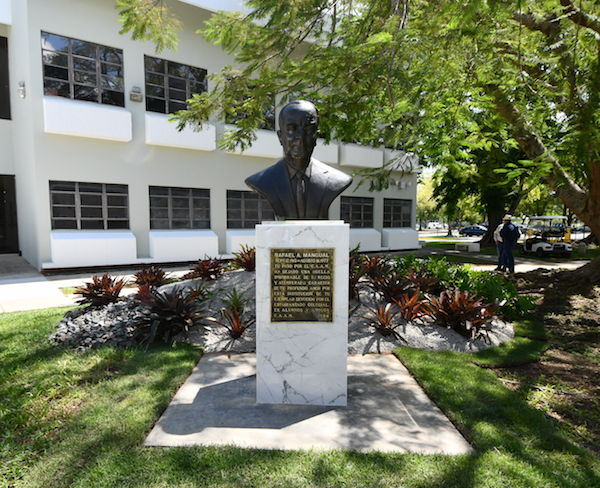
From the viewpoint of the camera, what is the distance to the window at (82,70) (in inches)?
456

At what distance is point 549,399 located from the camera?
4211 mm

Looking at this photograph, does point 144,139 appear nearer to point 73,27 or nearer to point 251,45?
point 73,27

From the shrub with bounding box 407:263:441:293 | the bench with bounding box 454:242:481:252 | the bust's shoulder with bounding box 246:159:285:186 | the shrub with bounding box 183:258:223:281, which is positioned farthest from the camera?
the bench with bounding box 454:242:481:252

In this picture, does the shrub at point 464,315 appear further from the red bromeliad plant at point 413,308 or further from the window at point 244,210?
the window at point 244,210

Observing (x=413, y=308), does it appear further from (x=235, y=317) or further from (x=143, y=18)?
(x=143, y=18)

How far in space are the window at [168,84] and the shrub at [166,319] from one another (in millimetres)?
9879

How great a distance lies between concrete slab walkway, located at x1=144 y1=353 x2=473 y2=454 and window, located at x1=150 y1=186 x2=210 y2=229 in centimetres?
1029

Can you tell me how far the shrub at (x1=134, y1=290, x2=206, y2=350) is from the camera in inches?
221

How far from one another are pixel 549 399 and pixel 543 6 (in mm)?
6013

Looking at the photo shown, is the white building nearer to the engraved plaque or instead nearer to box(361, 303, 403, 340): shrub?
box(361, 303, 403, 340): shrub

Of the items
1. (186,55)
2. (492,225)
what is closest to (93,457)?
(186,55)

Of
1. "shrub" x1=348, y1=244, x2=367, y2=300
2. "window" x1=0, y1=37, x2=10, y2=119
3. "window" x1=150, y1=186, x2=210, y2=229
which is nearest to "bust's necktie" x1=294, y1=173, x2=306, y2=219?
"shrub" x1=348, y1=244, x2=367, y2=300

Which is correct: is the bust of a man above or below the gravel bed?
above

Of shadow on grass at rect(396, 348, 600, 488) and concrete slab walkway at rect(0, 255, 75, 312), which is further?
concrete slab walkway at rect(0, 255, 75, 312)
